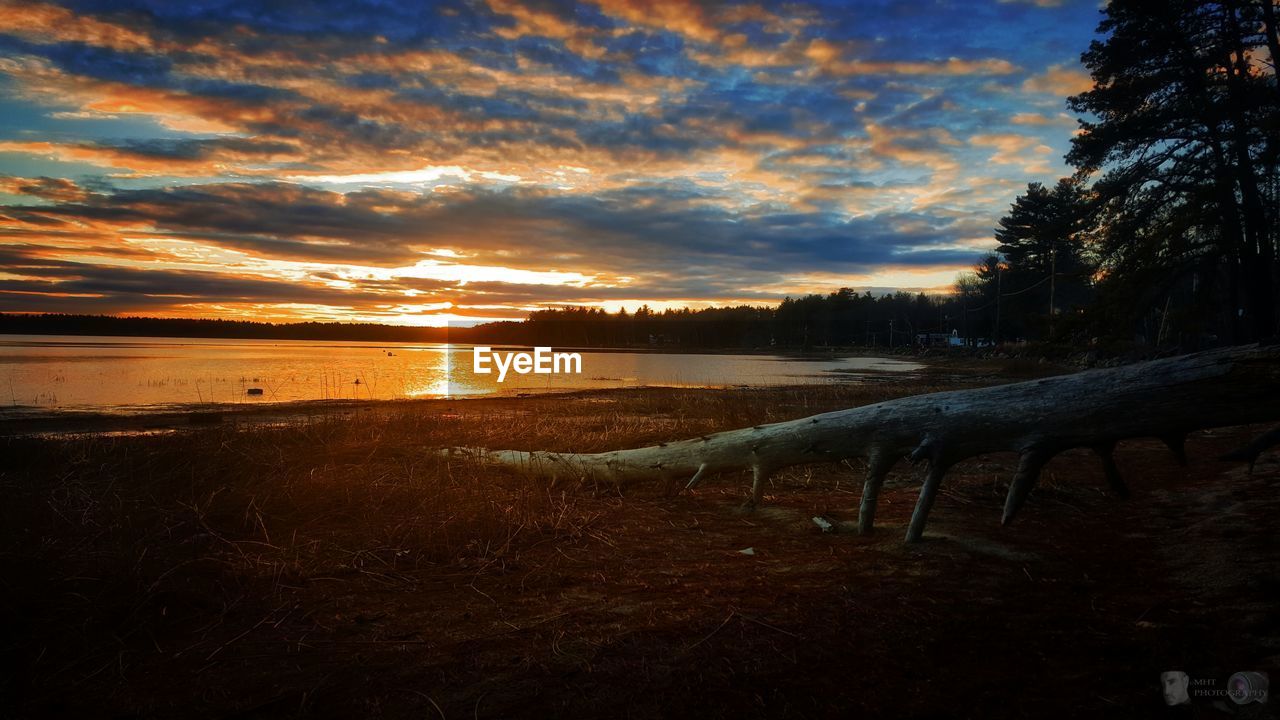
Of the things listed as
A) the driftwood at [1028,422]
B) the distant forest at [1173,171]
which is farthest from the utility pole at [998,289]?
the driftwood at [1028,422]

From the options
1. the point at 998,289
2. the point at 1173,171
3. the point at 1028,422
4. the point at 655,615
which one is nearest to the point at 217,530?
the point at 655,615

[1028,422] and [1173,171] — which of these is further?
[1173,171]

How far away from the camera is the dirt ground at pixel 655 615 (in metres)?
2.96

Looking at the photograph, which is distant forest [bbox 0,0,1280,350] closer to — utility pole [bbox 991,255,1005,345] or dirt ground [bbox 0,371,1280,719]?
dirt ground [bbox 0,371,1280,719]

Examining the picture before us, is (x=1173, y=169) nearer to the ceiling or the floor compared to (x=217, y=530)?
nearer to the ceiling

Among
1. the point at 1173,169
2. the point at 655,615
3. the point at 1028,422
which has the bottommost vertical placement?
the point at 655,615

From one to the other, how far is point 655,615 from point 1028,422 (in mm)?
3199

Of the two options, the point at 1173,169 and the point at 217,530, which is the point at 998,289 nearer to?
the point at 1173,169

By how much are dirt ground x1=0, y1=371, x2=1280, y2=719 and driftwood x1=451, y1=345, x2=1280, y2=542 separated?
2.14 ft

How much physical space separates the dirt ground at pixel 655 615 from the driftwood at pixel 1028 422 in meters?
0.65

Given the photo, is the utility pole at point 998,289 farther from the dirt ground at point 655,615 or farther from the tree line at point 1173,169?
the dirt ground at point 655,615

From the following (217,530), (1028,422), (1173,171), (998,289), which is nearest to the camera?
(1028,422)

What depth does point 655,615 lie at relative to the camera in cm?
396

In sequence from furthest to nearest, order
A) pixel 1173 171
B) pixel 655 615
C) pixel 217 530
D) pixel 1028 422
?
pixel 1173 171 < pixel 217 530 < pixel 1028 422 < pixel 655 615
